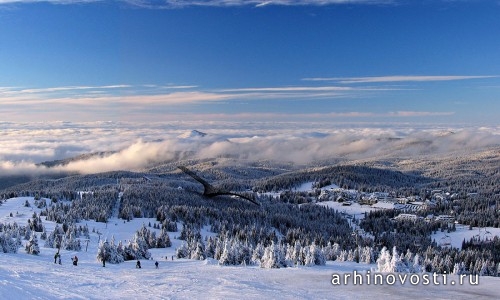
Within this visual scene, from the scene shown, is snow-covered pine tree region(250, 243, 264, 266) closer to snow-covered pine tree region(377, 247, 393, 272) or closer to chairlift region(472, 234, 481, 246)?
snow-covered pine tree region(377, 247, 393, 272)

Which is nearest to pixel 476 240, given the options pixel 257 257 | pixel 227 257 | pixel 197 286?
pixel 257 257

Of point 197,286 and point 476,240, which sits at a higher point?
point 197,286

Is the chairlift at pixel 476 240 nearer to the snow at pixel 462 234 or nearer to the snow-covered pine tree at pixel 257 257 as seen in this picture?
the snow at pixel 462 234

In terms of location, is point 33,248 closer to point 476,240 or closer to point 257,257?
point 257,257

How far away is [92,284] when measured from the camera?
44438 mm

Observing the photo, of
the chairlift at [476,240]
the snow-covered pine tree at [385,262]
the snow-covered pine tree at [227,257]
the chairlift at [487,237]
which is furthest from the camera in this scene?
the chairlift at [487,237]

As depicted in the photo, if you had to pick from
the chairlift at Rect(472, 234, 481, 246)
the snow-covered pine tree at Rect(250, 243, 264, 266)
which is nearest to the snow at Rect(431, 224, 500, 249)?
the chairlift at Rect(472, 234, 481, 246)

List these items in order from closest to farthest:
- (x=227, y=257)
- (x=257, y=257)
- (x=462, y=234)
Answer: (x=227, y=257)
(x=257, y=257)
(x=462, y=234)

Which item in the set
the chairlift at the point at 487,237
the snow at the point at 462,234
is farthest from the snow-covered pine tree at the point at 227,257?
the chairlift at the point at 487,237

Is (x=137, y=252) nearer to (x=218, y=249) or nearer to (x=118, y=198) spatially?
(x=218, y=249)

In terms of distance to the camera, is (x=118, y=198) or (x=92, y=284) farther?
(x=118, y=198)

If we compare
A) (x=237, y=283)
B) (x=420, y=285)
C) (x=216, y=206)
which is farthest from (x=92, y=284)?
(x=216, y=206)

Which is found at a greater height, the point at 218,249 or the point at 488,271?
the point at 218,249

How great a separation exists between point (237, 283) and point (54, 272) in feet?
62.7
